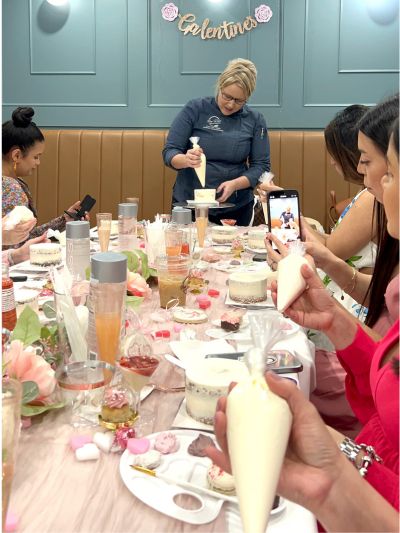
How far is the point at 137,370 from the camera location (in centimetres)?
107

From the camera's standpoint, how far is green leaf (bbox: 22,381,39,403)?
3.15ft

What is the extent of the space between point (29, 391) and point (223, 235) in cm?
196

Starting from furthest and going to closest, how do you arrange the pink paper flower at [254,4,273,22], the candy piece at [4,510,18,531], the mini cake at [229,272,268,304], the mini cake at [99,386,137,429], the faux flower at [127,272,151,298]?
the pink paper flower at [254,4,273,22] → the mini cake at [229,272,268,304] → the faux flower at [127,272,151,298] → the mini cake at [99,386,137,429] → the candy piece at [4,510,18,531]

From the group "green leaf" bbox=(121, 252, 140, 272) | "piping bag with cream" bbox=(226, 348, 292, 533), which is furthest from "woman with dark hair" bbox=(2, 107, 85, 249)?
"piping bag with cream" bbox=(226, 348, 292, 533)

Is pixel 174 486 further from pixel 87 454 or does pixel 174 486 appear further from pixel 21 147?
pixel 21 147

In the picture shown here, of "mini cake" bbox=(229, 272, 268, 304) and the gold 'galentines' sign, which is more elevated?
the gold 'galentines' sign

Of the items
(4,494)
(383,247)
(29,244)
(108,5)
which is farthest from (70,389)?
(108,5)

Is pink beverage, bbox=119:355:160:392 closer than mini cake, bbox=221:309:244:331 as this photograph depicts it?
Yes

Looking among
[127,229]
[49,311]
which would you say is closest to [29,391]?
[49,311]

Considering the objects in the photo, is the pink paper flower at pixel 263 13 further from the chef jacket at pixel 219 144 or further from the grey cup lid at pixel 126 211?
the grey cup lid at pixel 126 211

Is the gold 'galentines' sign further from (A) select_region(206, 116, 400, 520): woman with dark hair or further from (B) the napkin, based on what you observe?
(B) the napkin

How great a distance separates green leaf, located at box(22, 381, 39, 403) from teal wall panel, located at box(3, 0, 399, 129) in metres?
3.98

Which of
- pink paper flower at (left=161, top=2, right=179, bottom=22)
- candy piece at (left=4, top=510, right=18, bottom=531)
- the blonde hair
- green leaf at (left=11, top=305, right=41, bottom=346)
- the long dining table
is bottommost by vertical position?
the long dining table

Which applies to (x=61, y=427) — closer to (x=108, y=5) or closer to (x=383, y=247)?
(x=383, y=247)
